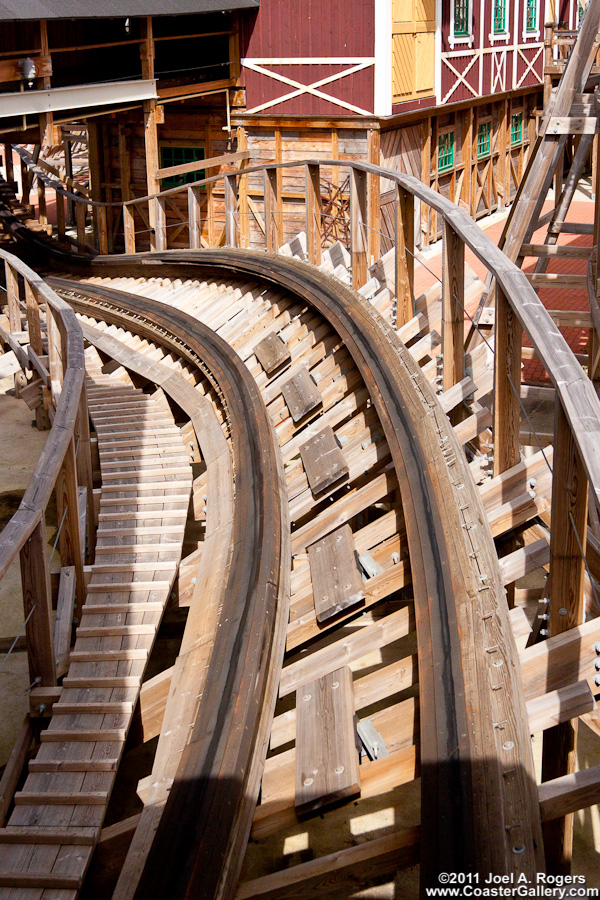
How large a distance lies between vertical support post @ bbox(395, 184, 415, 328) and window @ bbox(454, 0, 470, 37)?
15188 millimetres

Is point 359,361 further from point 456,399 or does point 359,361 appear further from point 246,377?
point 246,377

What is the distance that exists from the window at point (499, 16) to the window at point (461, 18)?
197 cm

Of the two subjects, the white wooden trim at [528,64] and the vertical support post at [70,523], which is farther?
the white wooden trim at [528,64]

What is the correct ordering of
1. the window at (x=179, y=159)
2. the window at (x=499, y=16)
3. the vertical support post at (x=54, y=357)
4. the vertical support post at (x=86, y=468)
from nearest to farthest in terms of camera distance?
1. the vertical support post at (x=86, y=468)
2. the vertical support post at (x=54, y=357)
3. the window at (x=179, y=159)
4. the window at (x=499, y=16)

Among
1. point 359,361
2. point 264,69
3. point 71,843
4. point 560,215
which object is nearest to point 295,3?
point 264,69

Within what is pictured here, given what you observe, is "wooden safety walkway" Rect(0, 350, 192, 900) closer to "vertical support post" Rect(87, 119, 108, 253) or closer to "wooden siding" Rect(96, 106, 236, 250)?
"wooden siding" Rect(96, 106, 236, 250)

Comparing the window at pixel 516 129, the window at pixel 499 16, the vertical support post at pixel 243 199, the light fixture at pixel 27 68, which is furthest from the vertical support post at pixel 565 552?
the window at pixel 516 129

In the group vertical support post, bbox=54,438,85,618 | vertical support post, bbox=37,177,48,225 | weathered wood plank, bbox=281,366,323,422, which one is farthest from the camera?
vertical support post, bbox=37,177,48,225

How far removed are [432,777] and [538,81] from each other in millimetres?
27085

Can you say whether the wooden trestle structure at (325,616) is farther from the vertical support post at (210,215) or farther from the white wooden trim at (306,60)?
the vertical support post at (210,215)

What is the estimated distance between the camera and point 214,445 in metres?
7.36

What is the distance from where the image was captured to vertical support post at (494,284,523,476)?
485 centimetres

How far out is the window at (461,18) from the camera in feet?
68.7

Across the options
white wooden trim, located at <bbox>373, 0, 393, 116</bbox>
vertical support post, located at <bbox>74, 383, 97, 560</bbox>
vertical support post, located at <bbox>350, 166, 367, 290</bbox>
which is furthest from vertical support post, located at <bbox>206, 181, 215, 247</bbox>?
vertical support post, located at <bbox>74, 383, 97, 560</bbox>
